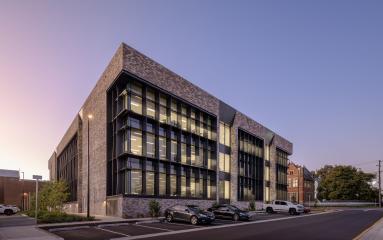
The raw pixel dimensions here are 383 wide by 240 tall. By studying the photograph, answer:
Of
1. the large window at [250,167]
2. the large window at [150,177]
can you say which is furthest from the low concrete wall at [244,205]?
the large window at [150,177]

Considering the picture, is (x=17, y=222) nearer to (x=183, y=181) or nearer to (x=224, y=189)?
(x=183, y=181)

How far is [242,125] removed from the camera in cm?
6247

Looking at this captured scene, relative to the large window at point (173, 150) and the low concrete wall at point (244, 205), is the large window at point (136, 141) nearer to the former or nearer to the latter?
the large window at point (173, 150)

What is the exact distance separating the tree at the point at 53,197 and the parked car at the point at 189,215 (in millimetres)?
17596

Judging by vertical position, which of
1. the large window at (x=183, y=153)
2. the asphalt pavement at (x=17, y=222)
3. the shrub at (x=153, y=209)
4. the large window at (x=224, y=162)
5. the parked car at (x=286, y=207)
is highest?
the large window at (x=183, y=153)

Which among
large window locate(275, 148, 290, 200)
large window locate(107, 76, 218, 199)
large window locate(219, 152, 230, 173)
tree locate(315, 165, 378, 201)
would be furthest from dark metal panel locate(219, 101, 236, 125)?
tree locate(315, 165, 378, 201)

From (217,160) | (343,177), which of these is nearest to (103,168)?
(217,160)

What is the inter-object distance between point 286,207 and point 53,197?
28238mm

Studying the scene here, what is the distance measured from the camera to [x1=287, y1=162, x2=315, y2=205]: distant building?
120812 mm

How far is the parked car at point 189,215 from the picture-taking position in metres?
30.1

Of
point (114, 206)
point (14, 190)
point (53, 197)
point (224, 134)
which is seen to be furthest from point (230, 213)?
point (14, 190)

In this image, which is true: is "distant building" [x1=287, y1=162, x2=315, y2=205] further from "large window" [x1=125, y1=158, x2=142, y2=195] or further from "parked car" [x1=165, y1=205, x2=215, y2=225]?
"parked car" [x1=165, y1=205, x2=215, y2=225]

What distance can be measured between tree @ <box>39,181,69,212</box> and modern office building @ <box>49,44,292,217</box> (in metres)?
3.27

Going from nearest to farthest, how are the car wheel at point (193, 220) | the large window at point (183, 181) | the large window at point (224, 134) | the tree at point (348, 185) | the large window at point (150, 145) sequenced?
the car wheel at point (193, 220), the large window at point (150, 145), the large window at point (183, 181), the large window at point (224, 134), the tree at point (348, 185)
